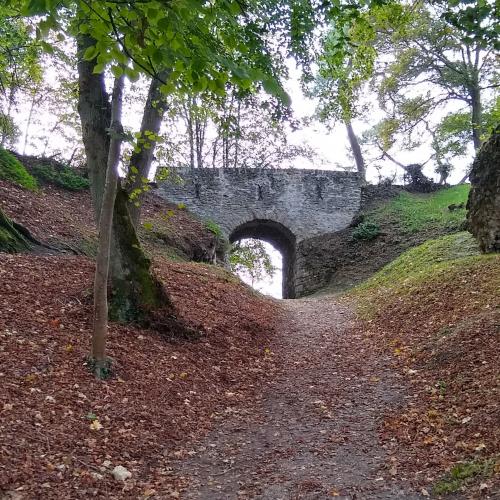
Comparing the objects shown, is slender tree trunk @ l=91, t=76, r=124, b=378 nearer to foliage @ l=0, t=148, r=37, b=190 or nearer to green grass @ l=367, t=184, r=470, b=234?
foliage @ l=0, t=148, r=37, b=190

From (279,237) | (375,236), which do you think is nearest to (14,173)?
(279,237)

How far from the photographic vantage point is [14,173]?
11.9 metres

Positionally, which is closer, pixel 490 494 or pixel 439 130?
Result: pixel 490 494

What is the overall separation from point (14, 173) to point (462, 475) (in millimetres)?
11992

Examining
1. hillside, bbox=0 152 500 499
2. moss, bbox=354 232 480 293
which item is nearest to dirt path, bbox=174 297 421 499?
hillside, bbox=0 152 500 499

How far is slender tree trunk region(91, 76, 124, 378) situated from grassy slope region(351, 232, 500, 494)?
2.79 metres

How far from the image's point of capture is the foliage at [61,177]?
1366 centimetres

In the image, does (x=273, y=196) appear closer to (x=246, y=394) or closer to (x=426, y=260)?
(x=426, y=260)

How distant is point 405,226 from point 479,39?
13255 millimetres

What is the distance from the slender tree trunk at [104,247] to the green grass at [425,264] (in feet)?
21.2

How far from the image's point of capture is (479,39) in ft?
13.5

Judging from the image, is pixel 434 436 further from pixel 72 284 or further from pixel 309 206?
pixel 309 206

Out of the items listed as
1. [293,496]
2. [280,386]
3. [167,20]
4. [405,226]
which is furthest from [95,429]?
[405,226]

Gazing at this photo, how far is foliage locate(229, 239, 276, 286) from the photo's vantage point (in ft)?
92.3
